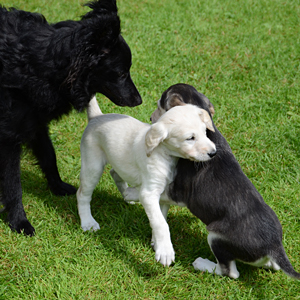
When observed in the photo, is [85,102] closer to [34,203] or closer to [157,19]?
[34,203]

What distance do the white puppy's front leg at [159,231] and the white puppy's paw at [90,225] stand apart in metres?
0.79

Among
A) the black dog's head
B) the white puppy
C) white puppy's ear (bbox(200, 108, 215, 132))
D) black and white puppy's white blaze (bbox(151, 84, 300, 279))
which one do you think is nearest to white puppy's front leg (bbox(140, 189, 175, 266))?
the white puppy

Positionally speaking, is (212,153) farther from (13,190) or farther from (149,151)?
(13,190)

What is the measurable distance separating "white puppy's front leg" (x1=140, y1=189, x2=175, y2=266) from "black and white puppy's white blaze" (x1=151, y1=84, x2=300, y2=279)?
0.28 m

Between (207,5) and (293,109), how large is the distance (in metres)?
3.73

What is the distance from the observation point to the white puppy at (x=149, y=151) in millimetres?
2838

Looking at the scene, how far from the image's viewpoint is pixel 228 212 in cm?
290

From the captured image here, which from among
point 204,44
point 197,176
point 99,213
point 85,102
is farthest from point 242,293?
point 204,44

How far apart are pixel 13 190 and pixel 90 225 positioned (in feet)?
2.57

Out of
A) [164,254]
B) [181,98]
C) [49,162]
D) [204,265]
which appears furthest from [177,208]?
[49,162]

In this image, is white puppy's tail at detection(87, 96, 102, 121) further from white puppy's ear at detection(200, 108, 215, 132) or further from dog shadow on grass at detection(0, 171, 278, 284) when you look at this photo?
white puppy's ear at detection(200, 108, 215, 132)

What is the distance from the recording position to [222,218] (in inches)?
116

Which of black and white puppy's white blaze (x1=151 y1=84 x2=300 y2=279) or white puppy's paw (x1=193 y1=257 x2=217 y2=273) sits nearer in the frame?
black and white puppy's white blaze (x1=151 y1=84 x2=300 y2=279)

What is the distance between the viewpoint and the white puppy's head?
2.82 meters
